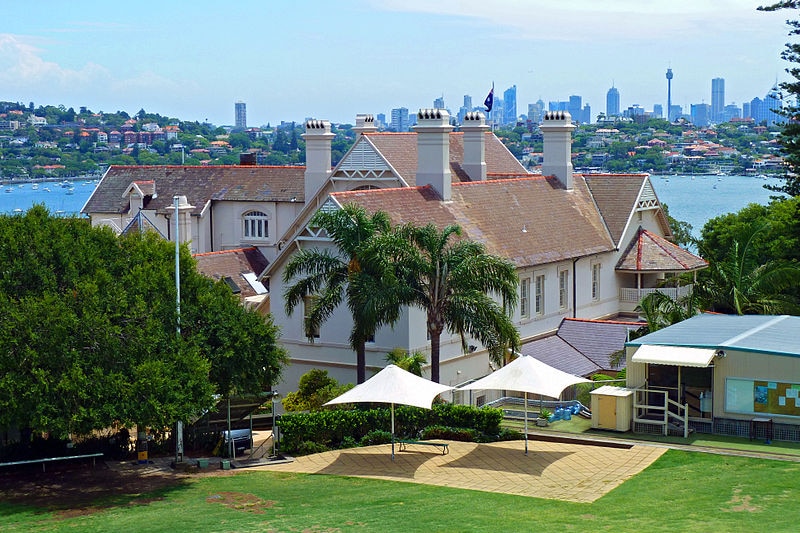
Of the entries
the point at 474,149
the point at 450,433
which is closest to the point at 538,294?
the point at 474,149

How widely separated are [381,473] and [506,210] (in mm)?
19102

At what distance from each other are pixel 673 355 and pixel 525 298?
13.3 meters

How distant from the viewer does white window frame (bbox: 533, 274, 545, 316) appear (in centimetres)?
4362

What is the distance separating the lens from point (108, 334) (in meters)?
26.9

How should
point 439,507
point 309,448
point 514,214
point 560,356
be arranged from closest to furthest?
1. point 439,507
2. point 309,448
3. point 560,356
4. point 514,214

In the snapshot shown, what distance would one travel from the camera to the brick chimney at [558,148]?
50.2 meters

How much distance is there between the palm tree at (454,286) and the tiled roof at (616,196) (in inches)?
650

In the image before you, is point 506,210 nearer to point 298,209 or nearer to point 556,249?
point 556,249

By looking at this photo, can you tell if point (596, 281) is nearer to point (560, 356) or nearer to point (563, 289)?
point (563, 289)

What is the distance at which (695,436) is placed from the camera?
98.0 ft

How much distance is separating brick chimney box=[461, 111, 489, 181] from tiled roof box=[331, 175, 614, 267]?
2365 mm

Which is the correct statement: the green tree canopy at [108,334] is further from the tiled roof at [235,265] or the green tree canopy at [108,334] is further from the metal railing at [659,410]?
the tiled roof at [235,265]

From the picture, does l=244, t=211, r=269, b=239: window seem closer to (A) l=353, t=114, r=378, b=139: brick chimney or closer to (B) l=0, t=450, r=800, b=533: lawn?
(A) l=353, t=114, r=378, b=139: brick chimney

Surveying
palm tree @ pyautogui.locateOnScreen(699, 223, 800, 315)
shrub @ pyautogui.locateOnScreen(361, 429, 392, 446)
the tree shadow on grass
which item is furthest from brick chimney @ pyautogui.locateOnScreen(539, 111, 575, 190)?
the tree shadow on grass
